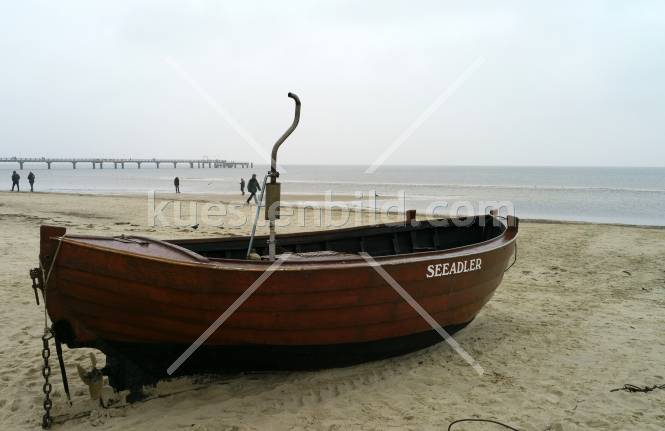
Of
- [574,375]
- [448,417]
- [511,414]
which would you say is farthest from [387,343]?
[574,375]

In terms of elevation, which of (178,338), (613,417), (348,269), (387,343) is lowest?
(613,417)

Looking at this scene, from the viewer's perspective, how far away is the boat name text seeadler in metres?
4.67

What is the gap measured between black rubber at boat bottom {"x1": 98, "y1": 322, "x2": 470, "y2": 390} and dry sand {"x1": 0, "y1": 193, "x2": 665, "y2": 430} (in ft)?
0.61

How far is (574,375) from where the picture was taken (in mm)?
4828

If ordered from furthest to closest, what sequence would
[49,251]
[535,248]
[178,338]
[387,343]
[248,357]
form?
[535,248]
[387,343]
[248,357]
[178,338]
[49,251]

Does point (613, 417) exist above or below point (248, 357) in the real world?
below

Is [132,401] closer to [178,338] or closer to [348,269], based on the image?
[178,338]

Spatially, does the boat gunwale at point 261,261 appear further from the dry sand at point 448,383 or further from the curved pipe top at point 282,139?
the dry sand at point 448,383

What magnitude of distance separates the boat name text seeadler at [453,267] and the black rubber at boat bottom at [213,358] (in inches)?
35.9

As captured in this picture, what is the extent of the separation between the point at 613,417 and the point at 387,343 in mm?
2131

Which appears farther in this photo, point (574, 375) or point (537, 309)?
point (537, 309)

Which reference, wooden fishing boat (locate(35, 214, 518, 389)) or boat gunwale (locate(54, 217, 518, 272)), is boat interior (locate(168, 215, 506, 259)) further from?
wooden fishing boat (locate(35, 214, 518, 389))

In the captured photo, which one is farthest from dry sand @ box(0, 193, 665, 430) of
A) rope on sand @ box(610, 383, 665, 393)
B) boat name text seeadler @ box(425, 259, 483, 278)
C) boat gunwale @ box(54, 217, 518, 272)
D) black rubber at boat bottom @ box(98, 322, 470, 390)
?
boat gunwale @ box(54, 217, 518, 272)

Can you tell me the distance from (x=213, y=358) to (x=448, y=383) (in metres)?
2.39
